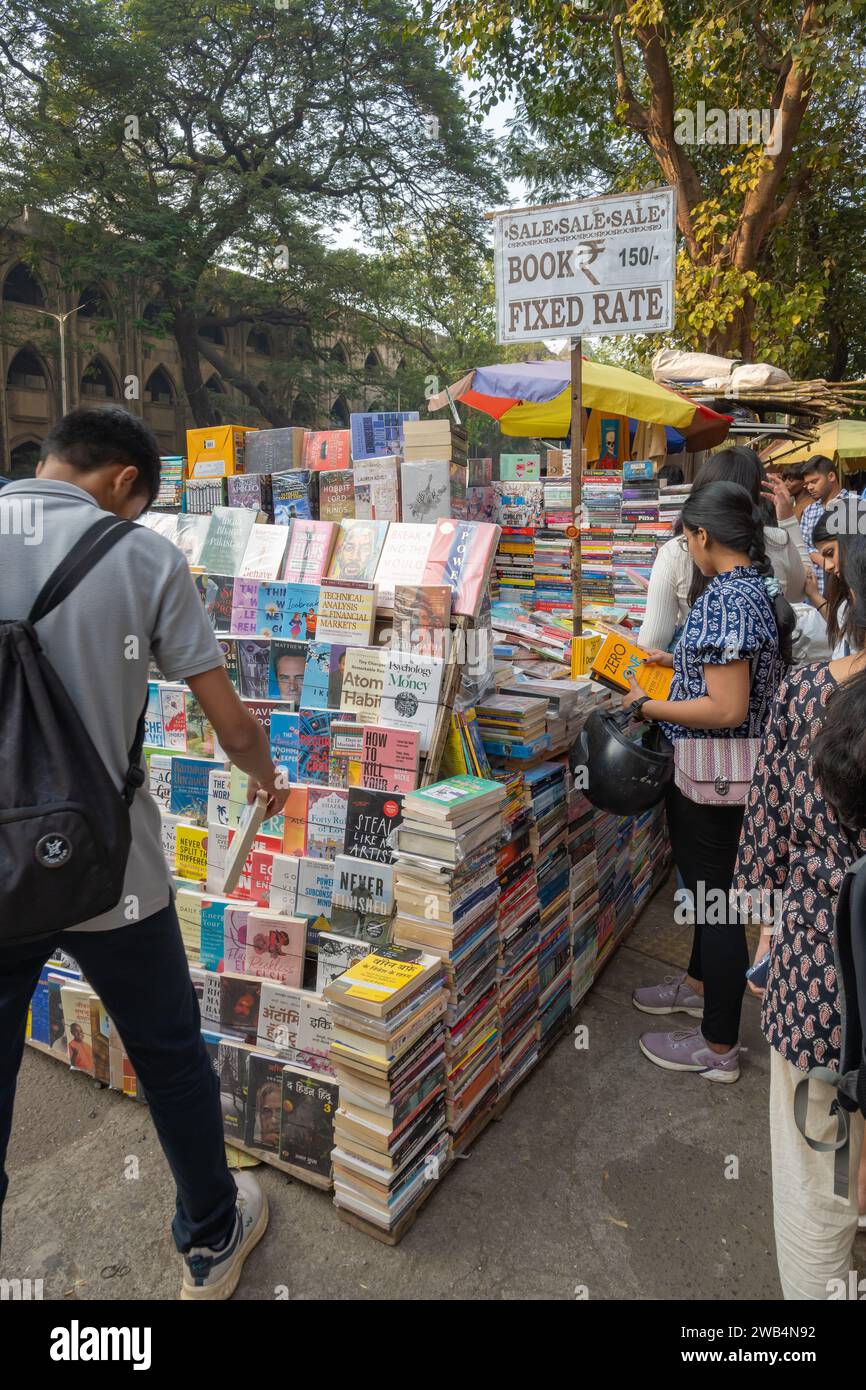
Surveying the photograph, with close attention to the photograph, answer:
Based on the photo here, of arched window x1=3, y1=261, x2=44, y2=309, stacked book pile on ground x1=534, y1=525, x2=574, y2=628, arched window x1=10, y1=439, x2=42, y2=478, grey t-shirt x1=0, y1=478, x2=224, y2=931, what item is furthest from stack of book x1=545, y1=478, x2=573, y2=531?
arched window x1=3, y1=261, x2=44, y2=309

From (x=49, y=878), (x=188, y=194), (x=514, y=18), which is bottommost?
(x=49, y=878)

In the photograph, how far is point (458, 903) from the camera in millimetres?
2277

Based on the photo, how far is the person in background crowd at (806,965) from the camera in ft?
5.15

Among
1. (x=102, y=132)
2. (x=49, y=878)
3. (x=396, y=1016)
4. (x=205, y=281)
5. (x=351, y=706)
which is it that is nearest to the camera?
(x=49, y=878)

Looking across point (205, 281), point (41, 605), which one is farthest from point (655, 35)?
point (205, 281)

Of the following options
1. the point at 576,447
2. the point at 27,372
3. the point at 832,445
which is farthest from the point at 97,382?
the point at 576,447

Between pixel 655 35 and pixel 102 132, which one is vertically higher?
pixel 102 132

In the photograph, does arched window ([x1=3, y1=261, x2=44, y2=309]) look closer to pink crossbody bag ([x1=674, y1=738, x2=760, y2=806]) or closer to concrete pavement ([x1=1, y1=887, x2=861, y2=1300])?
concrete pavement ([x1=1, y1=887, x2=861, y2=1300])

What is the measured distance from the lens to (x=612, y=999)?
328 centimetres

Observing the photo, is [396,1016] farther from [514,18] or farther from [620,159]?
[620,159]

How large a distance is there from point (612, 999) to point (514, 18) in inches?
400

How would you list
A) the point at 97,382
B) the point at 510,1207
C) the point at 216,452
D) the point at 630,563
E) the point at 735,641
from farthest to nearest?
the point at 97,382 < the point at 630,563 < the point at 216,452 < the point at 735,641 < the point at 510,1207

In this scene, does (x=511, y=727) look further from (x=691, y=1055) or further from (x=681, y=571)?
(x=691, y=1055)

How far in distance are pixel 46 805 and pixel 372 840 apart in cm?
115
